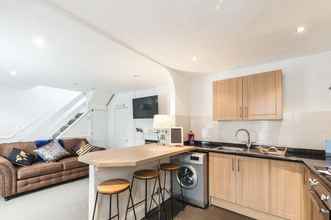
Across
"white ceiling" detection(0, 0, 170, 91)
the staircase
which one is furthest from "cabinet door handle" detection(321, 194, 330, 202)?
the staircase

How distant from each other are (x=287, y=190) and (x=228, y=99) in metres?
1.52

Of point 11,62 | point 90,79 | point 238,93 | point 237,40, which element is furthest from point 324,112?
point 11,62

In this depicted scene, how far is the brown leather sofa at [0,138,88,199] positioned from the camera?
2.80m

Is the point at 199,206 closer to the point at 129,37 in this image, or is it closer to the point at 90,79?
the point at 129,37

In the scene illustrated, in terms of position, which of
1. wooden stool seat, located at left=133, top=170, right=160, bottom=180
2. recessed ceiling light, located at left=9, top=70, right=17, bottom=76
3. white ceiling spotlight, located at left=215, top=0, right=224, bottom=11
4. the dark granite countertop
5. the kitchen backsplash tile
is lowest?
wooden stool seat, located at left=133, top=170, right=160, bottom=180

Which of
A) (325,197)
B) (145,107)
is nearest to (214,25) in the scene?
(325,197)

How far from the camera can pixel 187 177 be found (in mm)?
2848

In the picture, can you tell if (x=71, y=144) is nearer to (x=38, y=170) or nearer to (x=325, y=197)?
(x=38, y=170)

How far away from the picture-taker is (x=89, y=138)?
18.7ft

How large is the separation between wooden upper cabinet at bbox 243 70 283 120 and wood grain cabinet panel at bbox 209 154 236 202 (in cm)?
80

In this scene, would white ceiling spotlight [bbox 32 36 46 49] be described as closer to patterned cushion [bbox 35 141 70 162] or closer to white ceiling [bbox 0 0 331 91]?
white ceiling [bbox 0 0 331 91]

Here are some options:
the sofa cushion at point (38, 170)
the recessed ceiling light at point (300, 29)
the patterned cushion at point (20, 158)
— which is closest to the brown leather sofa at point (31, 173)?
the sofa cushion at point (38, 170)

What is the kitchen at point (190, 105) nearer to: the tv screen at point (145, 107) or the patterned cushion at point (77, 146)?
the patterned cushion at point (77, 146)

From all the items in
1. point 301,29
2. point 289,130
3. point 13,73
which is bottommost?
point 289,130
